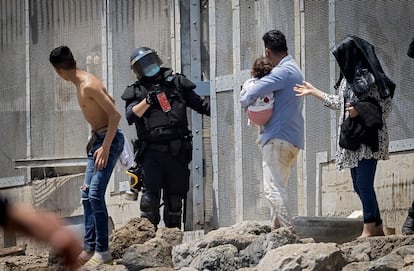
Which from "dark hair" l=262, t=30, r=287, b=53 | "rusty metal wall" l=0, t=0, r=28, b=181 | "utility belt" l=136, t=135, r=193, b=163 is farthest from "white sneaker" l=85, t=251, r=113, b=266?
"rusty metal wall" l=0, t=0, r=28, b=181

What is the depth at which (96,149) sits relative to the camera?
27.7 ft

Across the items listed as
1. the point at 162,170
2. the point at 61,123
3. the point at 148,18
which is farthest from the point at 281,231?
the point at 61,123

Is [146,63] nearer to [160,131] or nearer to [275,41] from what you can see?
[160,131]

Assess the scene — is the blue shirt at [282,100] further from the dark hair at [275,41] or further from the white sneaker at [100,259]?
the white sneaker at [100,259]

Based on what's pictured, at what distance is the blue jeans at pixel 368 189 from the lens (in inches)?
308

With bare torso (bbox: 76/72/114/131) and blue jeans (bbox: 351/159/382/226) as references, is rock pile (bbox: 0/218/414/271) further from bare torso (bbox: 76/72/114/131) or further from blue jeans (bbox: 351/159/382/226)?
bare torso (bbox: 76/72/114/131)

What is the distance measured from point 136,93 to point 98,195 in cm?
201

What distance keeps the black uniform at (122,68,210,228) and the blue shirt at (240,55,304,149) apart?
162 centimetres

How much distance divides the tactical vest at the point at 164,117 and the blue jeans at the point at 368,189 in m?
2.59

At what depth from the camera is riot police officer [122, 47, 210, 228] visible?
395 inches

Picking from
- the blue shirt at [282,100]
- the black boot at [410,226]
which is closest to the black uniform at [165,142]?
the blue shirt at [282,100]

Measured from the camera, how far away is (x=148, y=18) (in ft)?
41.8

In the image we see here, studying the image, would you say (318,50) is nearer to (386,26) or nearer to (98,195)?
(386,26)

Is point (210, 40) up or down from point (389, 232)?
up
